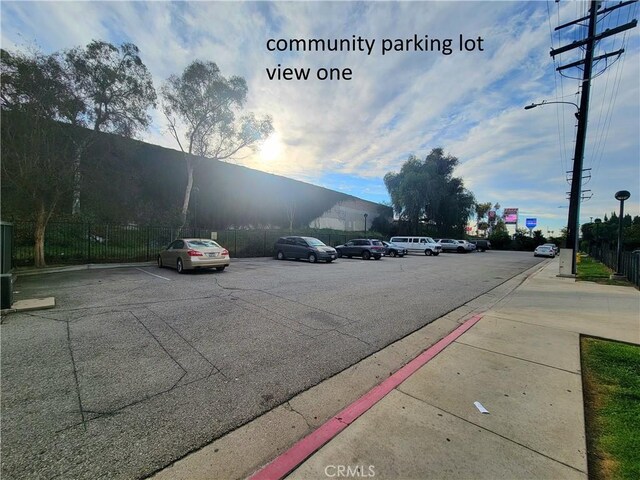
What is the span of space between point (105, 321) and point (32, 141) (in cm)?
1114

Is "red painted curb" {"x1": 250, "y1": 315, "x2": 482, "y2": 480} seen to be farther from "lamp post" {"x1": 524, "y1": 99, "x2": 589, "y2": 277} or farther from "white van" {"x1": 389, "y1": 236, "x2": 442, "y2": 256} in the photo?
"white van" {"x1": 389, "y1": 236, "x2": 442, "y2": 256}

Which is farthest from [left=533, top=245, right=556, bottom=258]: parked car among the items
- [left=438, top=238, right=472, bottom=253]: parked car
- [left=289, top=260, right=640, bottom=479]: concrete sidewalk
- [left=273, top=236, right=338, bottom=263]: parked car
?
[left=289, top=260, right=640, bottom=479]: concrete sidewalk

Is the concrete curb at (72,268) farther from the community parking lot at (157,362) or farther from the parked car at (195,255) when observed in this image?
the community parking lot at (157,362)

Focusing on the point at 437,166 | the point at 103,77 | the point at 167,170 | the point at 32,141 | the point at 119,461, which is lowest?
the point at 119,461

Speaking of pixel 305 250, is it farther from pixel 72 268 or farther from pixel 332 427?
pixel 332 427

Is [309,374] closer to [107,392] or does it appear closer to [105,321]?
[107,392]

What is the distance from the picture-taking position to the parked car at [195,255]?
1173 centimetres

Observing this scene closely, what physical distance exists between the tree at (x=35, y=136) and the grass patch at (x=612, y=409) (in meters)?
16.9

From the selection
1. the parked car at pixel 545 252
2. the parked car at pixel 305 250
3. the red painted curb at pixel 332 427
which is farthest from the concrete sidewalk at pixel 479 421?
the parked car at pixel 545 252

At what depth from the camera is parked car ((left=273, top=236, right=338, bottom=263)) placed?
61.0 ft

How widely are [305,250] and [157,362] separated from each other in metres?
15.2

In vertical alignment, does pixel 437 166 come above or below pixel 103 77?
above

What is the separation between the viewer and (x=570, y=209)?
49.2ft

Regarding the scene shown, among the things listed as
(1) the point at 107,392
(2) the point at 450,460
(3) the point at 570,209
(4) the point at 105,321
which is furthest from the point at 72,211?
(3) the point at 570,209
